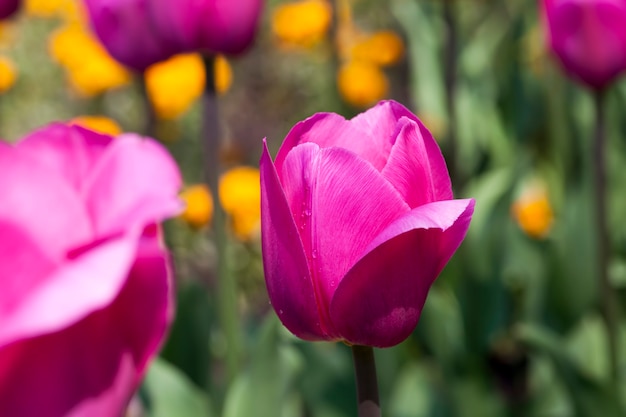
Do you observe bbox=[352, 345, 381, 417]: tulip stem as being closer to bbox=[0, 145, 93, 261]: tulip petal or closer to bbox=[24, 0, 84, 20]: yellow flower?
bbox=[0, 145, 93, 261]: tulip petal

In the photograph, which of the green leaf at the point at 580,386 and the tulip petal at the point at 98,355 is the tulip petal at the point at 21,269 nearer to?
A: the tulip petal at the point at 98,355

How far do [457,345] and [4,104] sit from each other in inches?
84.4

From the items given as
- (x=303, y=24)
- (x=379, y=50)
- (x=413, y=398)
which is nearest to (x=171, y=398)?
(x=413, y=398)

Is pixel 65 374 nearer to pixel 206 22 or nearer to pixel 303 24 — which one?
pixel 206 22

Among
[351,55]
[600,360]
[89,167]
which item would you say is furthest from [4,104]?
[89,167]

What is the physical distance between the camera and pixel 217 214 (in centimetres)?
101

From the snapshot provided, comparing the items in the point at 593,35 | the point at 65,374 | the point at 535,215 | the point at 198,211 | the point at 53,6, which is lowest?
the point at 535,215

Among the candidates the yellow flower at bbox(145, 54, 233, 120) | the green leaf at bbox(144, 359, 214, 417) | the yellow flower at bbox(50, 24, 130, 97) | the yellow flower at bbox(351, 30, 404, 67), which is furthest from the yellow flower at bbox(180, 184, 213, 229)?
the yellow flower at bbox(351, 30, 404, 67)

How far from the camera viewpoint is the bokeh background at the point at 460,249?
1141 mm

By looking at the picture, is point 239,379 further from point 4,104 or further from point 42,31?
point 42,31

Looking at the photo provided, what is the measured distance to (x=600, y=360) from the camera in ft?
4.48

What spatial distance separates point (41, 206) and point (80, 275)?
5 centimetres

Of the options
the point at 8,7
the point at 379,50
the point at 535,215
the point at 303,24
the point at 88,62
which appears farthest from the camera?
the point at 379,50

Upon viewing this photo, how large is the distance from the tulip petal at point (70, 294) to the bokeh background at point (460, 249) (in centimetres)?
56
